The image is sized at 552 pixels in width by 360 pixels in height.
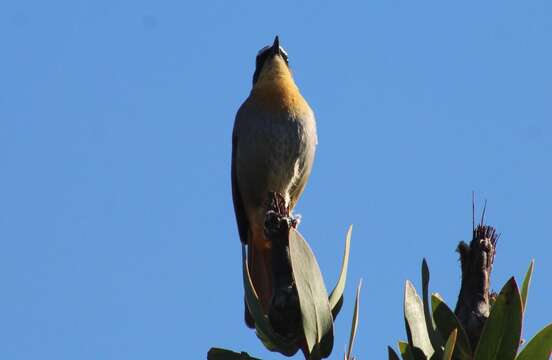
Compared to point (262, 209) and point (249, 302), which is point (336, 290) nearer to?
point (249, 302)

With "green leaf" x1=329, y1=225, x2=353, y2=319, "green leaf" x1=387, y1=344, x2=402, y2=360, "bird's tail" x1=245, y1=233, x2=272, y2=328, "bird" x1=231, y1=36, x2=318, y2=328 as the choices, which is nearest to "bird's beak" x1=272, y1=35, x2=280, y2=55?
"bird" x1=231, y1=36, x2=318, y2=328

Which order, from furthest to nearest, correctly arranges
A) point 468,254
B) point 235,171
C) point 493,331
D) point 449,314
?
point 235,171 < point 468,254 < point 449,314 < point 493,331

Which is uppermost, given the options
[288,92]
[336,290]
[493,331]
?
[288,92]

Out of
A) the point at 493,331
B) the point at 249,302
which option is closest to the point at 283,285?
the point at 249,302

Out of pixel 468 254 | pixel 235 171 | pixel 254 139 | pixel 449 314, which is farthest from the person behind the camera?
pixel 235 171

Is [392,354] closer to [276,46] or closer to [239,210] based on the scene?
[239,210]

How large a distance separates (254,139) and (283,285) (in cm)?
374

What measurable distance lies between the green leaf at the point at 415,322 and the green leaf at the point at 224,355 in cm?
55

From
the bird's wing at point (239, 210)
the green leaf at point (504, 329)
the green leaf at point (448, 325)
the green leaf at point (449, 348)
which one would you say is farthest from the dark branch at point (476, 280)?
the bird's wing at point (239, 210)

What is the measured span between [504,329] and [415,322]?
0.42 meters

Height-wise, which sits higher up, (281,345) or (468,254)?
(468,254)

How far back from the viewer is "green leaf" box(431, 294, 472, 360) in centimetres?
293

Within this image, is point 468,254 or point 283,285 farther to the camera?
point 283,285

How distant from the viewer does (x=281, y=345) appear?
3273 mm
